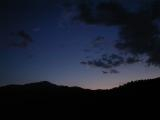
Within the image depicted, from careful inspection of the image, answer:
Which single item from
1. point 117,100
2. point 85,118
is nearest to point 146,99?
point 117,100

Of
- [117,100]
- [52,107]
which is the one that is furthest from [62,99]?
[117,100]

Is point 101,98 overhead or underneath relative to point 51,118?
overhead

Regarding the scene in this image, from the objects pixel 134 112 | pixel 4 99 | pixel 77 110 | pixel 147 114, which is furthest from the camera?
pixel 4 99

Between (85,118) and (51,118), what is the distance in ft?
84.6

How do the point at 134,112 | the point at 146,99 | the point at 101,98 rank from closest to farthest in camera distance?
the point at 134,112 < the point at 146,99 < the point at 101,98

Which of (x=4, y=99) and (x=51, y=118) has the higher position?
(x=4, y=99)

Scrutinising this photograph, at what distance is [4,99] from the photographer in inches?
6324

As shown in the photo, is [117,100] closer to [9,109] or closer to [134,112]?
[134,112]


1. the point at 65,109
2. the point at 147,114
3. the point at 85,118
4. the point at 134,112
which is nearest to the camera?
the point at 147,114

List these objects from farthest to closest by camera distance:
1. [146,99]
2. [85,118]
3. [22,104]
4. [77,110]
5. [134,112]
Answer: [22,104] < [77,110] < [85,118] < [146,99] < [134,112]

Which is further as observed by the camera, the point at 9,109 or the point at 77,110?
the point at 9,109

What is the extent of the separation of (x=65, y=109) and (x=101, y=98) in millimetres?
24137

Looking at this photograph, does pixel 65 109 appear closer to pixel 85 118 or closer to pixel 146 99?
pixel 85 118

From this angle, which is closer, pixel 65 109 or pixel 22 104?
pixel 65 109
